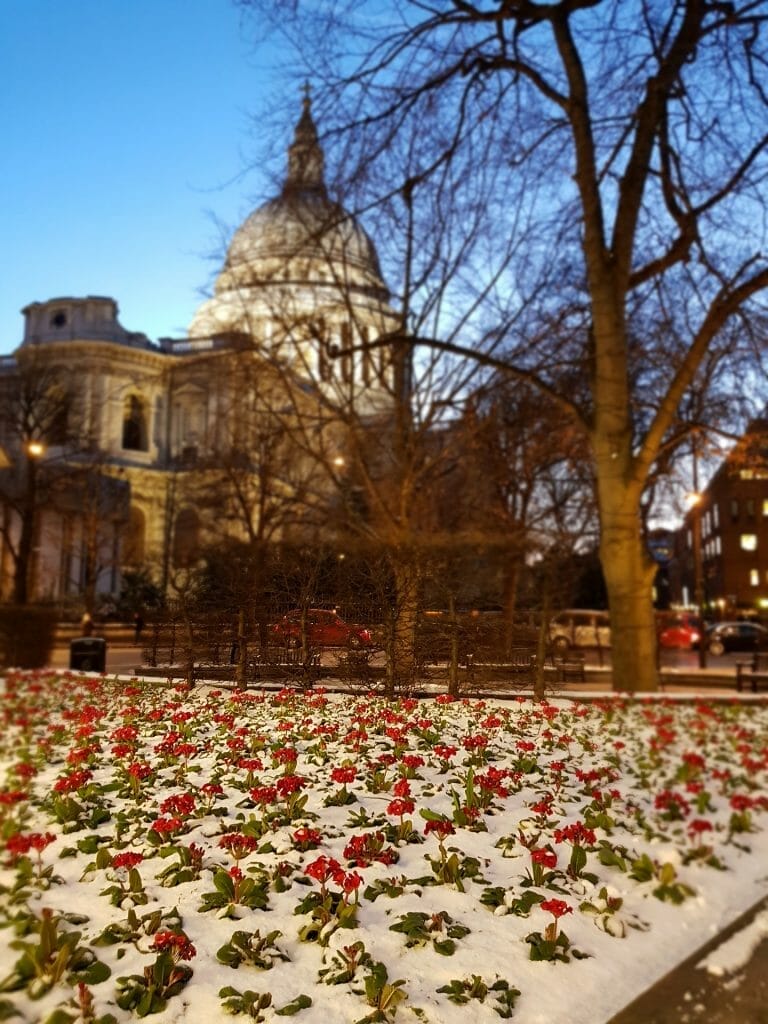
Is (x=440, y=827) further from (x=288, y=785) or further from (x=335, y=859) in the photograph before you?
(x=288, y=785)

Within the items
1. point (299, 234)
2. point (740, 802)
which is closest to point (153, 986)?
point (740, 802)

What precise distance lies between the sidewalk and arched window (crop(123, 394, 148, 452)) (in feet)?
6.08

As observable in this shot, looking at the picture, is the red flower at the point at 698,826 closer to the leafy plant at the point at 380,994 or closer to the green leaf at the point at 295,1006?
the leafy plant at the point at 380,994

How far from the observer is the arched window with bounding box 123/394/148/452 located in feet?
6.45

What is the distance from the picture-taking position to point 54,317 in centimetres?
182

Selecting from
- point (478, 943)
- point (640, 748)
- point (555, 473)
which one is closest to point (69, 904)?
point (478, 943)

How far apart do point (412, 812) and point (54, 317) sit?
144 cm

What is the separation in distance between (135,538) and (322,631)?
32.7 inches

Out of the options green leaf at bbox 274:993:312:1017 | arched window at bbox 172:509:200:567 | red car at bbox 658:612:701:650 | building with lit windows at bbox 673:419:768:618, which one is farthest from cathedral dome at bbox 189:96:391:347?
building with lit windows at bbox 673:419:768:618

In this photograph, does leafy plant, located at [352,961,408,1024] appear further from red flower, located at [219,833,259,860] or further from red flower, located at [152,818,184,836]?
red flower, located at [152,818,184,836]

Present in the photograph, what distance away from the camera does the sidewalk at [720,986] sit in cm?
195

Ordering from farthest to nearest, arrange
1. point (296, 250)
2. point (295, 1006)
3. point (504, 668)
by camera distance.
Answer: point (296, 250), point (504, 668), point (295, 1006)

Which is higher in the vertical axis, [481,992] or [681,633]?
[681,633]

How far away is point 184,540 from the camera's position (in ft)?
7.73
